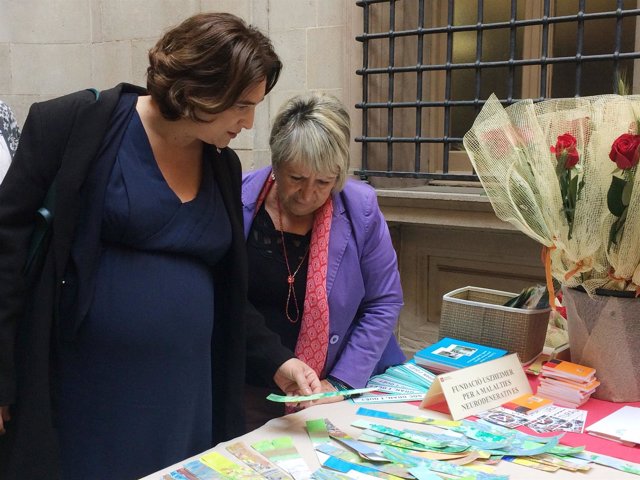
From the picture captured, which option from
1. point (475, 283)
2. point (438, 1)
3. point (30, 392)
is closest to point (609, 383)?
point (30, 392)

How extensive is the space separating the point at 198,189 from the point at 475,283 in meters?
2.20

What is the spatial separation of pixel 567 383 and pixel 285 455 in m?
0.76

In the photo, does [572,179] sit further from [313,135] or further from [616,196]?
[313,135]

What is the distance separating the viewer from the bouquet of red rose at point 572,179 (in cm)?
162

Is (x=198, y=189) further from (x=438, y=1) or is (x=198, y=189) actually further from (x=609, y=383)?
(x=438, y=1)

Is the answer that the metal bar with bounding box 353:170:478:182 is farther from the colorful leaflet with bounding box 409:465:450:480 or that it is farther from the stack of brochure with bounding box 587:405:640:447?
the colorful leaflet with bounding box 409:465:450:480

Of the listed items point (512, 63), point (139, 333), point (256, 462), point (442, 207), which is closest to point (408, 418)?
point (256, 462)

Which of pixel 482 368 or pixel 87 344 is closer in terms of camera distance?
pixel 87 344

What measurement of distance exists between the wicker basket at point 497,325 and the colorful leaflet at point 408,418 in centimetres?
42

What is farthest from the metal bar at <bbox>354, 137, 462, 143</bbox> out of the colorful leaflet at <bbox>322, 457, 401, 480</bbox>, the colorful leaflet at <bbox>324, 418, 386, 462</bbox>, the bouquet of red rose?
the colorful leaflet at <bbox>322, 457, 401, 480</bbox>

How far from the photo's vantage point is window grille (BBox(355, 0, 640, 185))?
Result: 3240 millimetres

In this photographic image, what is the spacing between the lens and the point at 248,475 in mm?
1322

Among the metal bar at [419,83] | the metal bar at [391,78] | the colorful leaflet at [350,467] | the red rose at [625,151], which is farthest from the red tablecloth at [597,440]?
the metal bar at [391,78]

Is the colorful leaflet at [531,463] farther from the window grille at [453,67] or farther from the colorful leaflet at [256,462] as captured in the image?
the window grille at [453,67]
